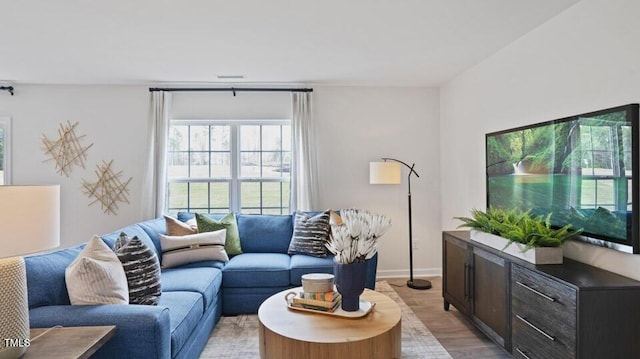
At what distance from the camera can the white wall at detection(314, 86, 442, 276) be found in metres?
4.62

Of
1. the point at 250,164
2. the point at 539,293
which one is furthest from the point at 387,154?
the point at 539,293

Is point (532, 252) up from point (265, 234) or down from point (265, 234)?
up

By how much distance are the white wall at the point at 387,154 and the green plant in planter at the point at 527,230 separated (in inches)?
69.9

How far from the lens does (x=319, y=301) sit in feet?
7.24

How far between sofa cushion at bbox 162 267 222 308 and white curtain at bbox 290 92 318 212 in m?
1.50

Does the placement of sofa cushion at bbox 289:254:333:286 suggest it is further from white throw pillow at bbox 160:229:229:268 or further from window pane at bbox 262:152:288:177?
window pane at bbox 262:152:288:177

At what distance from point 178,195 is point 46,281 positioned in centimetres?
273

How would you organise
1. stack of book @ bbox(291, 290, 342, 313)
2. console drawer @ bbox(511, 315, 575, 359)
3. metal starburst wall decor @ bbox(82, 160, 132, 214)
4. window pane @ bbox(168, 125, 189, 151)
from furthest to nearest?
window pane @ bbox(168, 125, 189, 151), metal starburst wall decor @ bbox(82, 160, 132, 214), stack of book @ bbox(291, 290, 342, 313), console drawer @ bbox(511, 315, 575, 359)

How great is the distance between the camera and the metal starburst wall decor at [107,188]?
173 inches

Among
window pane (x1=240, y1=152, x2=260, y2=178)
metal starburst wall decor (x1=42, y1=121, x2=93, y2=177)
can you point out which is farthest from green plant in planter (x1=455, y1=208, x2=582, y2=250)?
metal starburst wall decor (x1=42, y1=121, x2=93, y2=177)

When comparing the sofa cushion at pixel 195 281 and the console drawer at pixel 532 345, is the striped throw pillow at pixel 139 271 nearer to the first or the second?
the sofa cushion at pixel 195 281

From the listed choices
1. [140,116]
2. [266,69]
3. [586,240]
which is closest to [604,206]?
[586,240]

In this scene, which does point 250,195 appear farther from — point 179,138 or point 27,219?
point 27,219

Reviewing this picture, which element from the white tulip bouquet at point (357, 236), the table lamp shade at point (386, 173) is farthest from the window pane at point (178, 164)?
the white tulip bouquet at point (357, 236)
